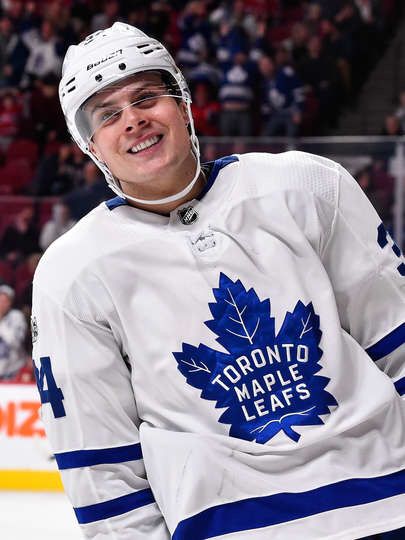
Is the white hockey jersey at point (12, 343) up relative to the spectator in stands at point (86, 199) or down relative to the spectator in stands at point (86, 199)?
down

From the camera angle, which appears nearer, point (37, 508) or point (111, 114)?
point (111, 114)

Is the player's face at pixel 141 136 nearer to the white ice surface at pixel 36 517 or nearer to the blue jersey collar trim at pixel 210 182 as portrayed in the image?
the blue jersey collar trim at pixel 210 182

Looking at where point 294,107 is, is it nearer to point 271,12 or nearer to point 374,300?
point 271,12

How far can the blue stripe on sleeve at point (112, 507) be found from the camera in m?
1.55

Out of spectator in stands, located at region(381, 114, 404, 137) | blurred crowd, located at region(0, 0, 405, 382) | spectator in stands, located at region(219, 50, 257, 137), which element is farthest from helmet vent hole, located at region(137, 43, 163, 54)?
spectator in stands, located at region(219, 50, 257, 137)

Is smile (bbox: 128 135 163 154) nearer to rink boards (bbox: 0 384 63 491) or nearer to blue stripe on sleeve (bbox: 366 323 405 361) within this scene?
blue stripe on sleeve (bbox: 366 323 405 361)

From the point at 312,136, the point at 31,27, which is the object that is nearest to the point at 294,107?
the point at 312,136

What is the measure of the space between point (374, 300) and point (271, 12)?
269 inches

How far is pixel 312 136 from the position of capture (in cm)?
715

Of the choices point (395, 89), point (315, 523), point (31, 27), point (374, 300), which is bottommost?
point (395, 89)

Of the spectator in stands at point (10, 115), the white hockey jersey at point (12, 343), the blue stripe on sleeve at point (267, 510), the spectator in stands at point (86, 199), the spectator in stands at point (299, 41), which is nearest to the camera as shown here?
the blue stripe on sleeve at point (267, 510)

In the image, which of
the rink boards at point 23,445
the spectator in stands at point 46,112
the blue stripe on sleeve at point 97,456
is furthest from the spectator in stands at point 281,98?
the blue stripe on sleeve at point 97,456

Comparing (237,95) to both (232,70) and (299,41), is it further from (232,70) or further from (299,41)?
(299,41)

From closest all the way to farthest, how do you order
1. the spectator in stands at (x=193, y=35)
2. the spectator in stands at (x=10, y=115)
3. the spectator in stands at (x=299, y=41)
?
1. the spectator in stands at (x=299, y=41)
2. the spectator in stands at (x=10, y=115)
3. the spectator in stands at (x=193, y=35)
